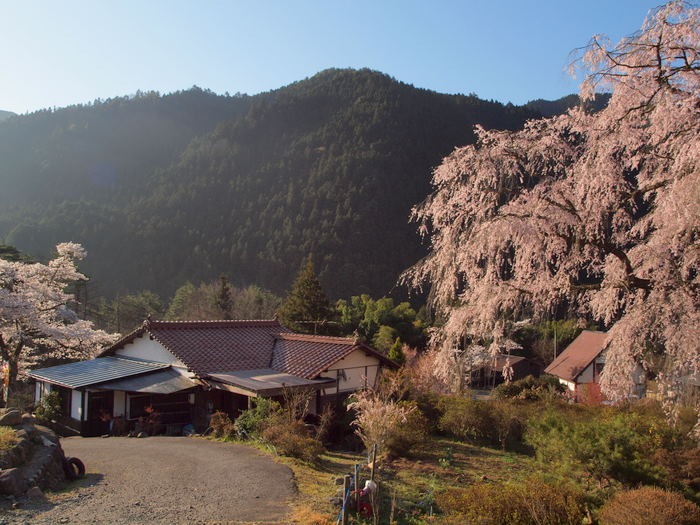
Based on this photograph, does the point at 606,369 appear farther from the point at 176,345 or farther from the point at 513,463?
the point at 176,345

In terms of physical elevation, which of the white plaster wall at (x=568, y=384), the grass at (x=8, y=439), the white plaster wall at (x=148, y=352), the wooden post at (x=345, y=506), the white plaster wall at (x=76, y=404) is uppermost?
the white plaster wall at (x=148, y=352)

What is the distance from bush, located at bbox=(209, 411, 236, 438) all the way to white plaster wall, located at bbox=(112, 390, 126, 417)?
4.40 metres

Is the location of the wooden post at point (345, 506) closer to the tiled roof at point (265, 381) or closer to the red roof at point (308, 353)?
the tiled roof at point (265, 381)

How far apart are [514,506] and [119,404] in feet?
47.4

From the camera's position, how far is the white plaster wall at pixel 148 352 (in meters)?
19.0

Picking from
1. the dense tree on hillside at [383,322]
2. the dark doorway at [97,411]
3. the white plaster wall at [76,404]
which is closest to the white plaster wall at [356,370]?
the dark doorway at [97,411]

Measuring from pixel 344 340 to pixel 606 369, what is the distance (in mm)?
11663

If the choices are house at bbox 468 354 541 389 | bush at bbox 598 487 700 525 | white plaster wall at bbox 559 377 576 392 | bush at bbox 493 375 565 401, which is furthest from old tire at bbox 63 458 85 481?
house at bbox 468 354 541 389

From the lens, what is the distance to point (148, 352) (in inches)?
786

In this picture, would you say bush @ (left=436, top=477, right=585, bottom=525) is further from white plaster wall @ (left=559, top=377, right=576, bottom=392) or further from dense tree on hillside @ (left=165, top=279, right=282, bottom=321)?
dense tree on hillside @ (left=165, top=279, right=282, bottom=321)

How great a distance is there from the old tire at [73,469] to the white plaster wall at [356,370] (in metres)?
8.80

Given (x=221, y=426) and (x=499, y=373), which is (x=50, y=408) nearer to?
(x=221, y=426)

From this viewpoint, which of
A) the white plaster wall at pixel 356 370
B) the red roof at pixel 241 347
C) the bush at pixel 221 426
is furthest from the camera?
the red roof at pixel 241 347

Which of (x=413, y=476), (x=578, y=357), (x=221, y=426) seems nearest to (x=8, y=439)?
(x=221, y=426)
